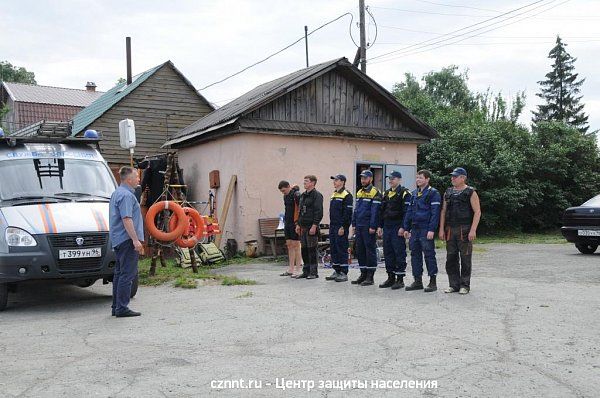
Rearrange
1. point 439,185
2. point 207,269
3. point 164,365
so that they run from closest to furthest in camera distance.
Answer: point 164,365 < point 207,269 < point 439,185

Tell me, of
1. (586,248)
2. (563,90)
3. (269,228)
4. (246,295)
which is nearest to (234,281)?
(246,295)

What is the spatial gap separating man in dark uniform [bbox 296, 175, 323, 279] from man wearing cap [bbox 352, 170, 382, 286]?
802 mm

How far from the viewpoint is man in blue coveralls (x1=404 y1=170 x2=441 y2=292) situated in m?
9.06

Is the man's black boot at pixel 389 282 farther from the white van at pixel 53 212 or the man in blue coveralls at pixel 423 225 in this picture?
the white van at pixel 53 212

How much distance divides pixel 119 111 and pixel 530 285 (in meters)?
18.5

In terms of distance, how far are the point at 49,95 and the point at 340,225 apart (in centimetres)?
3669

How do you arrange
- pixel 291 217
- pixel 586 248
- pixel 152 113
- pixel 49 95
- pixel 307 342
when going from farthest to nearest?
pixel 49 95 < pixel 152 113 < pixel 586 248 < pixel 291 217 < pixel 307 342

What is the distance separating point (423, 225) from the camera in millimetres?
9188


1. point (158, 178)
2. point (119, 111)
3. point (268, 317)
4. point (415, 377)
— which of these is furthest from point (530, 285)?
point (119, 111)

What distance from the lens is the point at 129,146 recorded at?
475 inches

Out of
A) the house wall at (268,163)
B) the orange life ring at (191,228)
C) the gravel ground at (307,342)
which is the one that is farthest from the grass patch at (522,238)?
the gravel ground at (307,342)

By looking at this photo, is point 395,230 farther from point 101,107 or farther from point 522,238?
point 101,107

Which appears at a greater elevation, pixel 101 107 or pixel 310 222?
pixel 101 107

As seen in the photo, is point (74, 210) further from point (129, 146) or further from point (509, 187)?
point (509, 187)
